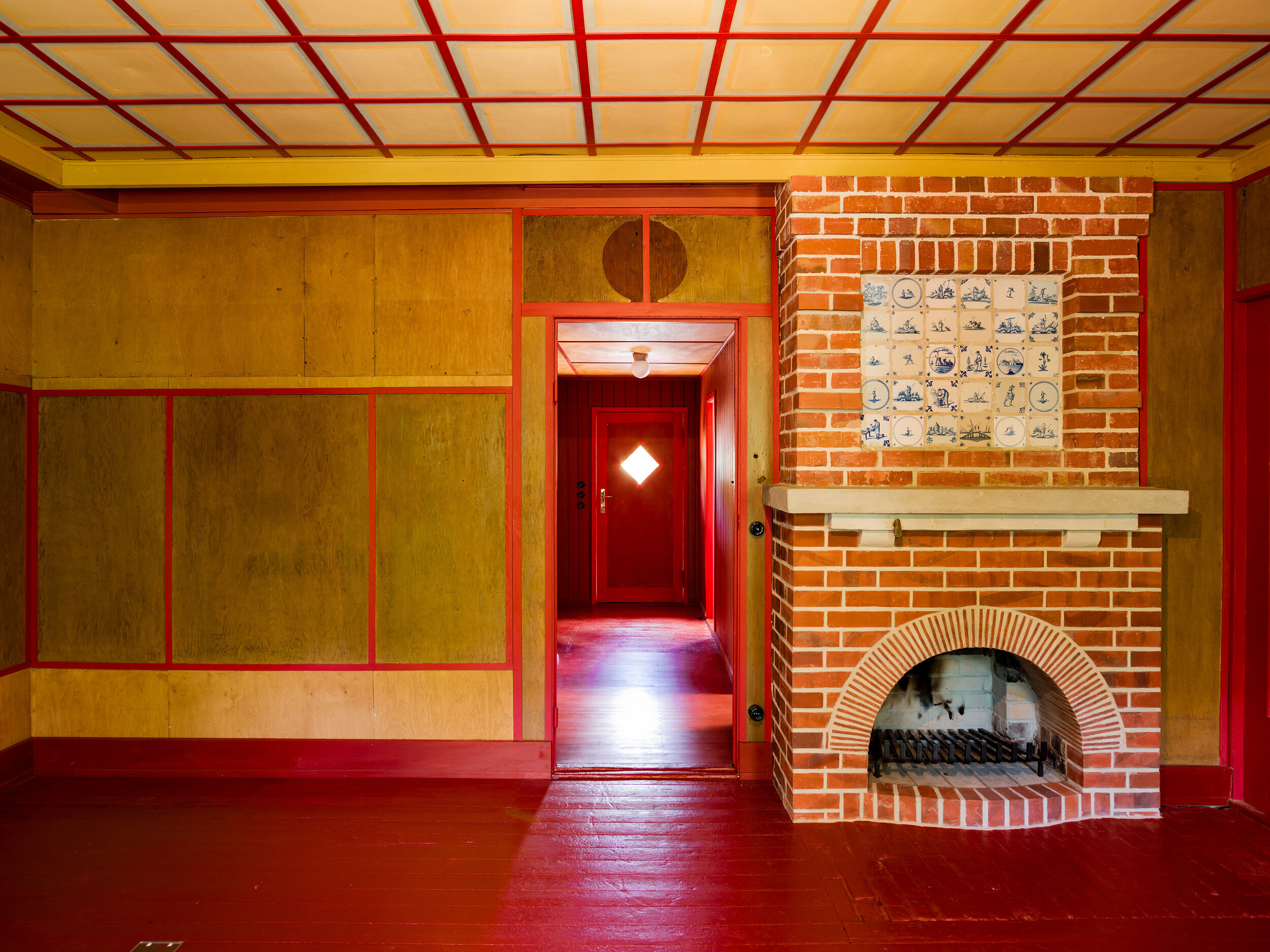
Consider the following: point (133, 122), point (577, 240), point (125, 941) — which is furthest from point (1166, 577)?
point (133, 122)

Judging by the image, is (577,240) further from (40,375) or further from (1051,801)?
(1051,801)

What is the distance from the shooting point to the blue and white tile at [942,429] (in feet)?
10.4

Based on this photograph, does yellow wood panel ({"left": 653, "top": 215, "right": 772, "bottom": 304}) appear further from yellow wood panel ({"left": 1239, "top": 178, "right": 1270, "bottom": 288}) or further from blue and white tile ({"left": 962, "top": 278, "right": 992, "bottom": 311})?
yellow wood panel ({"left": 1239, "top": 178, "right": 1270, "bottom": 288})

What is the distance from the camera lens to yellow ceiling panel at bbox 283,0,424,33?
2.16 metres

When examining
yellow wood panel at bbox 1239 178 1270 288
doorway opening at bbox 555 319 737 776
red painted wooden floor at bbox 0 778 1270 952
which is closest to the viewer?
red painted wooden floor at bbox 0 778 1270 952

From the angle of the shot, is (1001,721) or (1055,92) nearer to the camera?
(1055,92)

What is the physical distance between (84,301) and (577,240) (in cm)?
247

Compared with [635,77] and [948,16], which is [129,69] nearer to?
[635,77]

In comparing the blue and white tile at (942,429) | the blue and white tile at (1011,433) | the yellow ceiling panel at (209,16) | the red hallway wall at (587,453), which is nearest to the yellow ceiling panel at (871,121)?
the blue and white tile at (942,429)

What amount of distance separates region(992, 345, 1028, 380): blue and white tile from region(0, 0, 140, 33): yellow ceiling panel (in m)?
3.54

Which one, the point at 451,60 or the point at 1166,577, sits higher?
the point at 451,60

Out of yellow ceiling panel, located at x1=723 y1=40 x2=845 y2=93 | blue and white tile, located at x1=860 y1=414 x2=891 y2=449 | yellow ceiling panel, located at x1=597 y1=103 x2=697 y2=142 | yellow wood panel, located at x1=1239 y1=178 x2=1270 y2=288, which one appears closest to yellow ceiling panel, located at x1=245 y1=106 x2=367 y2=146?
yellow ceiling panel, located at x1=597 y1=103 x2=697 y2=142

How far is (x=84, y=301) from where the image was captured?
345 cm

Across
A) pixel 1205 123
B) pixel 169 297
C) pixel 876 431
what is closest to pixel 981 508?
pixel 876 431
